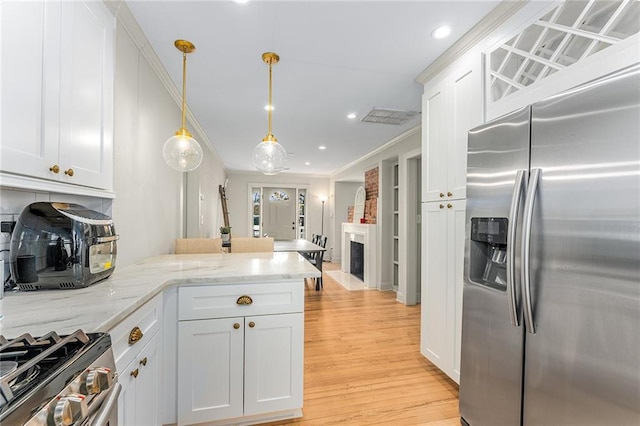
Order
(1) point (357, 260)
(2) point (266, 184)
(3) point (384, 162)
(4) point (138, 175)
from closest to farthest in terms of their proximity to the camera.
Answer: (4) point (138, 175), (3) point (384, 162), (1) point (357, 260), (2) point (266, 184)

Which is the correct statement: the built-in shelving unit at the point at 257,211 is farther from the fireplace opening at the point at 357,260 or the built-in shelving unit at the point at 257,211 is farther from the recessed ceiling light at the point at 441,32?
the recessed ceiling light at the point at 441,32

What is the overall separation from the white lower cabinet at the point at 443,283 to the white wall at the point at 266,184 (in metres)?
5.87

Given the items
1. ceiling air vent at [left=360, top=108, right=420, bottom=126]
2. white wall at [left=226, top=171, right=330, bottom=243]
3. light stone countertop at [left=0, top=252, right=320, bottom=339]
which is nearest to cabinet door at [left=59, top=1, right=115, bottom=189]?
light stone countertop at [left=0, top=252, right=320, bottom=339]

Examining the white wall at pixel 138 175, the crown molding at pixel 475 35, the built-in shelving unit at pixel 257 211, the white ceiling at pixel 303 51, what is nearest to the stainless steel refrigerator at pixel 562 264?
the crown molding at pixel 475 35

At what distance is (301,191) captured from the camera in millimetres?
8188

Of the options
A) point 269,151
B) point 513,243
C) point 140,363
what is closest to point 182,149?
point 269,151

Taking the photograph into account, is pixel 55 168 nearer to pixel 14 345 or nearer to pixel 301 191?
pixel 14 345

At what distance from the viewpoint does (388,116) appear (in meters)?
3.33

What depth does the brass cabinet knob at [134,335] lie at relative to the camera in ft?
3.67

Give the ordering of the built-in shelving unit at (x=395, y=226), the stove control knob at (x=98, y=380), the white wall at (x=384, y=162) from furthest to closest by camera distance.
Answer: the built-in shelving unit at (x=395, y=226), the white wall at (x=384, y=162), the stove control knob at (x=98, y=380)

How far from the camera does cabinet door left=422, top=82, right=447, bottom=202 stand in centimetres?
211

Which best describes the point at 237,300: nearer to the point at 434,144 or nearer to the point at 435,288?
the point at 435,288

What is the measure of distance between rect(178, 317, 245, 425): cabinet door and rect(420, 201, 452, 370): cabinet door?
59.6 inches

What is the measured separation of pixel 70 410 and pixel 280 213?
7600 mm
